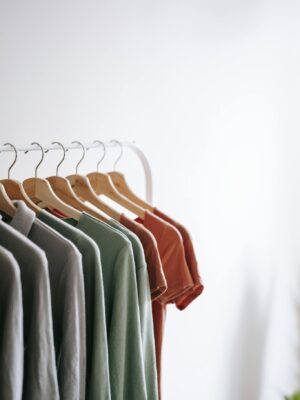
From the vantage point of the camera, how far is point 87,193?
1.60 m

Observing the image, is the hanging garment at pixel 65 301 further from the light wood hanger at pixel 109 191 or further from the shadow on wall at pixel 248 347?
the shadow on wall at pixel 248 347

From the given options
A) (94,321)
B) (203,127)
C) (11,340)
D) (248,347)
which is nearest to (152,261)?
(94,321)

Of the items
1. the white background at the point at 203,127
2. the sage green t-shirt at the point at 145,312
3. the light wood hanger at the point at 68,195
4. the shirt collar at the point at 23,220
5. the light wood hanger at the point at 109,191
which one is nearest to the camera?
the shirt collar at the point at 23,220

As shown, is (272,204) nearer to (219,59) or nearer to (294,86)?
(294,86)

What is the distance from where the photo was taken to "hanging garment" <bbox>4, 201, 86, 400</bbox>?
1.19 meters

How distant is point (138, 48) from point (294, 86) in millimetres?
1037

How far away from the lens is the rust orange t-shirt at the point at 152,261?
1.43m

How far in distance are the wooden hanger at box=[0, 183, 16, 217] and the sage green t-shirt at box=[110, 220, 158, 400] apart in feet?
0.78

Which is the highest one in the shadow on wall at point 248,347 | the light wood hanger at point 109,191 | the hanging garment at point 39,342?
the light wood hanger at point 109,191

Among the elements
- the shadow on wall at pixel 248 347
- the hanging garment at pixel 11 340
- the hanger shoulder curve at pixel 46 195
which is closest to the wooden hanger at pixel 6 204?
the hanger shoulder curve at pixel 46 195

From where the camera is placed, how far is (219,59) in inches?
103

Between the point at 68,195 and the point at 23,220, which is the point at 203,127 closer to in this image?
the point at 68,195

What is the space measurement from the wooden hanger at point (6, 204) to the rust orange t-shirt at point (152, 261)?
0.96ft

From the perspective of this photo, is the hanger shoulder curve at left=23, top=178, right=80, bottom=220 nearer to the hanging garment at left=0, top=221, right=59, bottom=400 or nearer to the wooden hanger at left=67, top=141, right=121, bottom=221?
the wooden hanger at left=67, top=141, right=121, bottom=221
